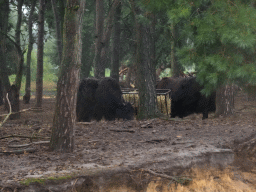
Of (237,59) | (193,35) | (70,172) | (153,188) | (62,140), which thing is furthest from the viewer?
(193,35)

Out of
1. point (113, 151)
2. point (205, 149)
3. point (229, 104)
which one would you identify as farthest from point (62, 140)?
point (229, 104)

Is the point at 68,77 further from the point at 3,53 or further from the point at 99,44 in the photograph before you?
the point at 99,44

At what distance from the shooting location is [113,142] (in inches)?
263

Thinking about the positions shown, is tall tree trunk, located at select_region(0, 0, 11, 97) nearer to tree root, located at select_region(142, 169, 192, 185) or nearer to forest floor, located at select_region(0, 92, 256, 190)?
forest floor, located at select_region(0, 92, 256, 190)

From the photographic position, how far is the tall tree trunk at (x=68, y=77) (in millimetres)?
5535

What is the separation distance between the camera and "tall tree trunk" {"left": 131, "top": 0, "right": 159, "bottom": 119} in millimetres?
9523

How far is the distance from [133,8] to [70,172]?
6364 mm

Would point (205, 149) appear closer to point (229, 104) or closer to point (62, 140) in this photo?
point (62, 140)

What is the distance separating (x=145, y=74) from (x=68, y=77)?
14.2 feet

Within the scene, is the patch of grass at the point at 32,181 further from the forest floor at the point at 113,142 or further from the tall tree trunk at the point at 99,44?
the tall tree trunk at the point at 99,44

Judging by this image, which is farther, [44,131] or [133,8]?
[133,8]

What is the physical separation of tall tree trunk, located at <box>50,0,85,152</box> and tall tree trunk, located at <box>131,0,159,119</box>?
4075 millimetres

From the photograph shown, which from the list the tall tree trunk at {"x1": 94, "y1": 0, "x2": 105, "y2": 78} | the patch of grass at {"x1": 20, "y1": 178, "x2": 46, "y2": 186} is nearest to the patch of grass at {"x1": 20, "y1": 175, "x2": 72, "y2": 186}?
the patch of grass at {"x1": 20, "y1": 178, "x2": 46, "y2": 186}

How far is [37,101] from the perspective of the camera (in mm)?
14617
